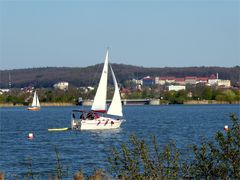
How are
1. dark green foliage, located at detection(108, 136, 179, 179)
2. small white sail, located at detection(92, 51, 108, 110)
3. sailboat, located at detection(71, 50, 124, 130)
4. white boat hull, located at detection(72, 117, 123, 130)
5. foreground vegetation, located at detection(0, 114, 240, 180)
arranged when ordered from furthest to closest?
1. small white sail, located at detection(92, 51, 108, 110)
2. sailboat, located at detection(71, 50, 124, 130)
3. white boat hull, located at detection(72, 117, 123, 130)
4. foreground vegetation, located at detection(0, 114, 240, 180)
5. dark green foliage, located at detection(108, 136, 179, 179)

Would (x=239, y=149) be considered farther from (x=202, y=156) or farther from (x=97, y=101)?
(x=97, y=101)

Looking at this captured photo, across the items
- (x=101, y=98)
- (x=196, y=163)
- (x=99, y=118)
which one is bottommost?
(x=99, y=118)

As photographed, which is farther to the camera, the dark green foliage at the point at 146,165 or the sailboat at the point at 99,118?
the sailboat at the point at 99,118

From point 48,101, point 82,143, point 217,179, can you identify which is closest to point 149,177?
point 217,179

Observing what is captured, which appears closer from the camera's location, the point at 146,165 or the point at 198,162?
the point at 146,165

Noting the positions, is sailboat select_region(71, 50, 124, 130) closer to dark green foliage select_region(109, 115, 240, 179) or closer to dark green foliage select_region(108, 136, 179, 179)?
dark green foliage select_region(109, 115, 240, 179)

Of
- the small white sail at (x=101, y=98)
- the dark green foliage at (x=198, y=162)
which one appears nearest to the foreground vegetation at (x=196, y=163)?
the dark green foliage at (x=198, y=162)

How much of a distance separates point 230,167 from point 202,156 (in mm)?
621

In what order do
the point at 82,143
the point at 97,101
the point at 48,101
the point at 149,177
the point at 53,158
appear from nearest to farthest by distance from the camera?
1. the point at 149,177
2. the point at 53,158
3. the point at 82,143
4. the point at 97,101
5. the point at 48,101

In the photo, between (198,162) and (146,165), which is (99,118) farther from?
(146,165)

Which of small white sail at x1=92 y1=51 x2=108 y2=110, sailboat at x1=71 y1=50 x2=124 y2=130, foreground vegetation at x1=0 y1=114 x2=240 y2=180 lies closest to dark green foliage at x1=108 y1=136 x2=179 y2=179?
foreground vegetation at x1=0 y1=114 x2=240 y2=180

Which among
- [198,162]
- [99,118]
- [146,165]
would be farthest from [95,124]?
[146,165]

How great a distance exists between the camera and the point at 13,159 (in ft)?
110

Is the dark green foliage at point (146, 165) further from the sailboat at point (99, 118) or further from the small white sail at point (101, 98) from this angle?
the small white sail at point (101, 98)
